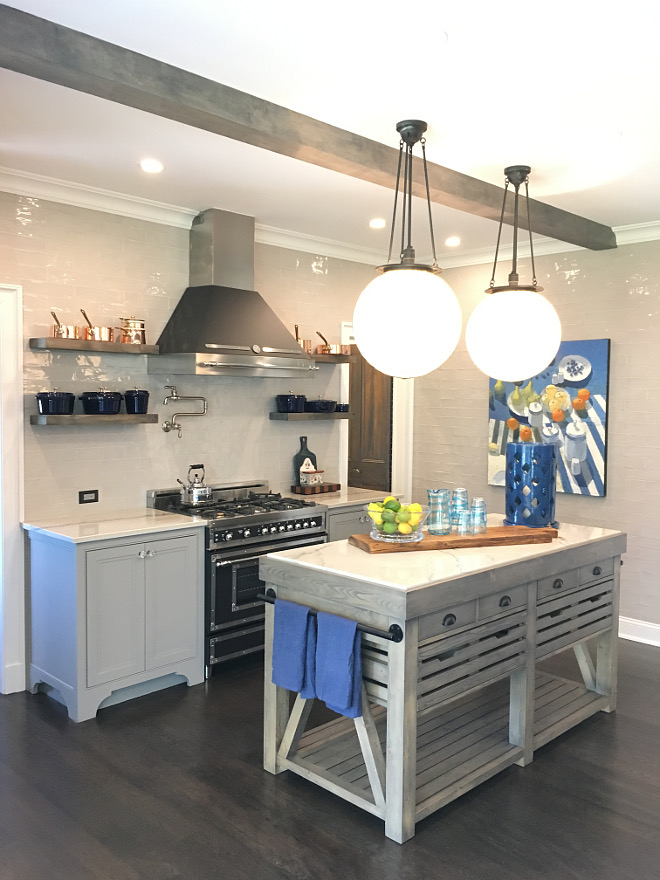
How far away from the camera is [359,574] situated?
2.94 meters

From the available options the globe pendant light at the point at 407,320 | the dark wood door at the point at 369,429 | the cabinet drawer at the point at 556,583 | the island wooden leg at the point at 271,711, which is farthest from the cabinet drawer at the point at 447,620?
the dark wood door at the point at 369,429

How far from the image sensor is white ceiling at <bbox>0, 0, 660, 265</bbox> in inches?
95.7

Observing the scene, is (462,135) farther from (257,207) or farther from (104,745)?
(104,745)

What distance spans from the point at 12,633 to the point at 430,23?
3.79m

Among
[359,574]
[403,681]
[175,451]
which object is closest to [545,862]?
[403,681]

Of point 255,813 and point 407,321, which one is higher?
point 407,321

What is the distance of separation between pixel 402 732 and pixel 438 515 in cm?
118

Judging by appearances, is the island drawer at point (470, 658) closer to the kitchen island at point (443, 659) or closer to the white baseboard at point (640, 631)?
the kitchen island at point (443, 659)

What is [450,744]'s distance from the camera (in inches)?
135

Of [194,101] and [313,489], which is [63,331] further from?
[313,489]

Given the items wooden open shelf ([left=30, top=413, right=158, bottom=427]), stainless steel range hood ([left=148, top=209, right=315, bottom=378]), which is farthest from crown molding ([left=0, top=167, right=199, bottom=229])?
wooden open shelf ([left=30, top=413, right=158, bottom=427])

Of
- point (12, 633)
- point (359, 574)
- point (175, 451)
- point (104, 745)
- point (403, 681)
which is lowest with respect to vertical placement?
point (104, 745)

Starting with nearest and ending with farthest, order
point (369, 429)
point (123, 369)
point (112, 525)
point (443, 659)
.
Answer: point (443, 659)
point (112, 525)
point (123, 369)
point (369, 429)

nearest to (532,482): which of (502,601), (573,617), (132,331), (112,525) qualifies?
(573,617)
